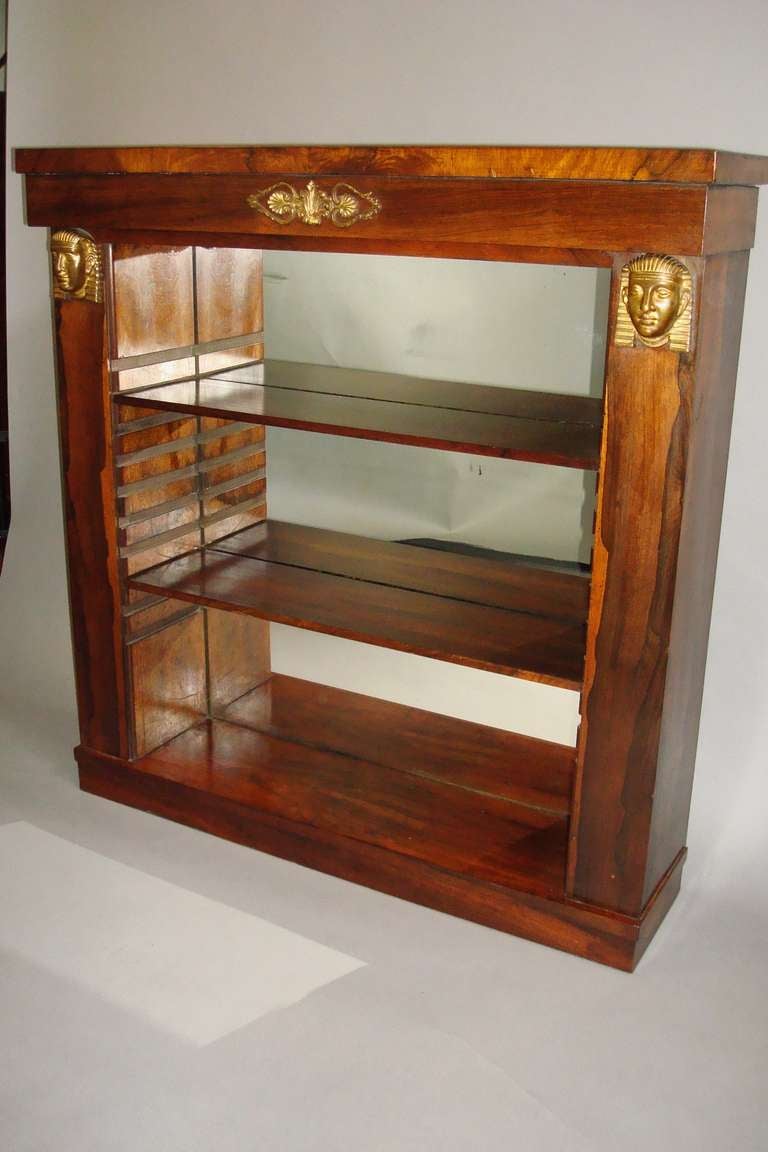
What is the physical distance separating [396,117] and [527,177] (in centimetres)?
101

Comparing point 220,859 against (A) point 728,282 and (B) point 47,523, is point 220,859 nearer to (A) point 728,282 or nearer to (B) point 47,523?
(B) point 47,523

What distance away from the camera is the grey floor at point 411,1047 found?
6.72 ft

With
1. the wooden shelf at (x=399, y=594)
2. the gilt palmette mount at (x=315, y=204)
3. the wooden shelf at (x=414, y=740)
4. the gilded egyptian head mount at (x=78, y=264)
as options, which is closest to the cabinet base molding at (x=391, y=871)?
the wooden shelf at (x=414, y=740)

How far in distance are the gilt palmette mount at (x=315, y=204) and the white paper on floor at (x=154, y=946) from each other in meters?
1.50

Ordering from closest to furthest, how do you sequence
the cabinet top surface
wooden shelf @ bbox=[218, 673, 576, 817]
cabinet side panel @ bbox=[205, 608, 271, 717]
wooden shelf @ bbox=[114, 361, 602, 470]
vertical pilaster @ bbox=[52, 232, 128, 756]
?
the cabinet top surface
wooden shelf @ bbox=[114, 361, 602, 470]
vertical pilaster @ bbox=[52, 232, 128, 756]
wooden shelf @ bbox=[218, 673, 576, 817]
cabinet side panel @ bbox=[205, 608, 271, 717]

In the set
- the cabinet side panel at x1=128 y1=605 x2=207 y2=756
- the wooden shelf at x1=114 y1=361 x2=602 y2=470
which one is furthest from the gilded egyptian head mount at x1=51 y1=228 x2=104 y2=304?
the cabinet side panel at x1=128 y1=605 x2=207 y2=756

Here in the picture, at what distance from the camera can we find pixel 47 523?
3.82 meters

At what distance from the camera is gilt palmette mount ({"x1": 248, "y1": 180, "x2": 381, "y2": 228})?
2264mm

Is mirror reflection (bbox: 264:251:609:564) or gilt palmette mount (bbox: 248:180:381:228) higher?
gilt palmette mount (bbox: 248:180:381:228)

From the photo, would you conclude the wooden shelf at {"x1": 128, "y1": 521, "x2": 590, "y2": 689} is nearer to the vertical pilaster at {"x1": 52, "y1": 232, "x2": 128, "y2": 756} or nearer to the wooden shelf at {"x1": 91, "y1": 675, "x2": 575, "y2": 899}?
the vertical pilaster at {"x1": 52, "y1": 232, "x2": 128, "y2": 756}

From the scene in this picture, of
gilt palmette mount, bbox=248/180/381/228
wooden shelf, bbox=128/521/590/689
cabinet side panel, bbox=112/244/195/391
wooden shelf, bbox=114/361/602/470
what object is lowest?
wooden shelf, bbox=128/521/590/689

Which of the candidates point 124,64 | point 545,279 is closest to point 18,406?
point 124,64

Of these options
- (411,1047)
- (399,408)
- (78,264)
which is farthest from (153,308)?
(411,1047)

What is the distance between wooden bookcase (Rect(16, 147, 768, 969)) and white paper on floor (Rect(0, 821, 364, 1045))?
274 mm
